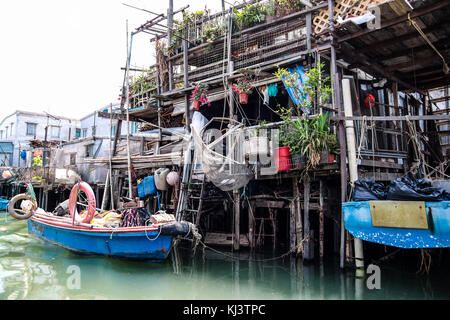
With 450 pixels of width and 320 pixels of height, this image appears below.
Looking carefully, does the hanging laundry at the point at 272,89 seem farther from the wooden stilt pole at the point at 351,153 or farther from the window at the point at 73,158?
the window at the point at 73,158

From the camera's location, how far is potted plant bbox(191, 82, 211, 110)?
11.3 metres

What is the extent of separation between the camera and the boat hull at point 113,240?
8.27 metres

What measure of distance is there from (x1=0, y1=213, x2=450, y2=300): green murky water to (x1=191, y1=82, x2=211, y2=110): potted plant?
5.34 meters

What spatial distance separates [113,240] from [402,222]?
7.23m

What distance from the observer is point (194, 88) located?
11.5m

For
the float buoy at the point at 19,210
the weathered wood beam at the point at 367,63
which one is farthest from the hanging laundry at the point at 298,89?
the float buoy at the point at 19,210

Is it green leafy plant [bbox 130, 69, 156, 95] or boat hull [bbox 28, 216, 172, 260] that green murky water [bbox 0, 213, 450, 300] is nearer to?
boat hull [bbox 28, 216, 172, 260]

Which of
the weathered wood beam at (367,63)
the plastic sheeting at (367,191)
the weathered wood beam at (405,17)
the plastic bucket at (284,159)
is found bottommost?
the plastic sheeting at (367,191)

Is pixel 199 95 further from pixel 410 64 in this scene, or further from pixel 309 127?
pixel 410 64

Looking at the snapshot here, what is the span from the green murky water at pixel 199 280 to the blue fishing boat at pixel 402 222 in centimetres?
135

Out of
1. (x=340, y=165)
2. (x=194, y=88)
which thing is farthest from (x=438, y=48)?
(x=194, y=88)

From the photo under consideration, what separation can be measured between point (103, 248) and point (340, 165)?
704 centimetres

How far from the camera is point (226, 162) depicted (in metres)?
8.38

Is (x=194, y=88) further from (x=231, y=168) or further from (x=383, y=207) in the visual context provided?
(x=383, y=207)
